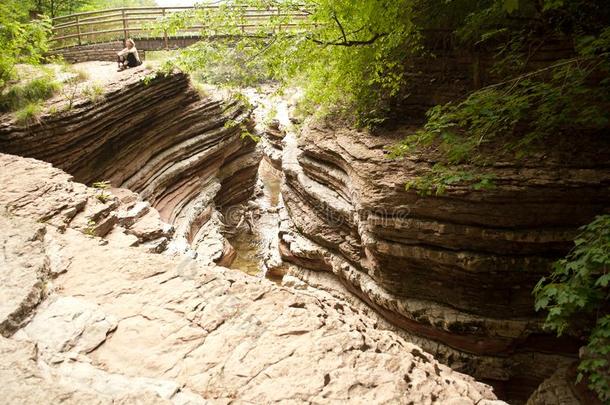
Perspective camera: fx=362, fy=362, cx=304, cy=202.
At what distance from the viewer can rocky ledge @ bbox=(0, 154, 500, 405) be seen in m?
2.29

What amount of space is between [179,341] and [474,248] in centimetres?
438

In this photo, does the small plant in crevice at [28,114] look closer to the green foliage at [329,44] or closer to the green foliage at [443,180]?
the green foliage at [329,44]

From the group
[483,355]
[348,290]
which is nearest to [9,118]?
[348,290]

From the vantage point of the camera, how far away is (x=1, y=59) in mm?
9016

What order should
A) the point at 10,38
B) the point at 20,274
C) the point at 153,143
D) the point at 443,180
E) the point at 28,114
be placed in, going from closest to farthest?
the point at 20,274 < the point at 443,180 < the point at 28,114 < the point at 10,38 < the point at 153,143

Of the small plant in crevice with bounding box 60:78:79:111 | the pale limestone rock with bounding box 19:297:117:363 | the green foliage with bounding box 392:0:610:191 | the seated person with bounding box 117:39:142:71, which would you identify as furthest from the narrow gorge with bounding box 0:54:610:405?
the seated person with bounding box 117:39:142:71

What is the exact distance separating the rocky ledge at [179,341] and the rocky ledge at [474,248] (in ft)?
8.55

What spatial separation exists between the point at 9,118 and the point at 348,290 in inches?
357

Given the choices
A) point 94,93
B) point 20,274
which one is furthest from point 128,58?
point 20,274

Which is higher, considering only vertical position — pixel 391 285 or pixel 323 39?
pixel 323 39

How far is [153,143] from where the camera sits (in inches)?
484

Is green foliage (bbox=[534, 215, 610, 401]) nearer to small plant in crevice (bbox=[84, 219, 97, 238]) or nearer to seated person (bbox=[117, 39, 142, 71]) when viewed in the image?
small plant in crevice (bbox=[84, 219, 97, 238])

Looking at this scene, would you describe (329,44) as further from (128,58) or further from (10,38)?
(10,38)

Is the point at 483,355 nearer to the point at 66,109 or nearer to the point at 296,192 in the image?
the point at 296,192
